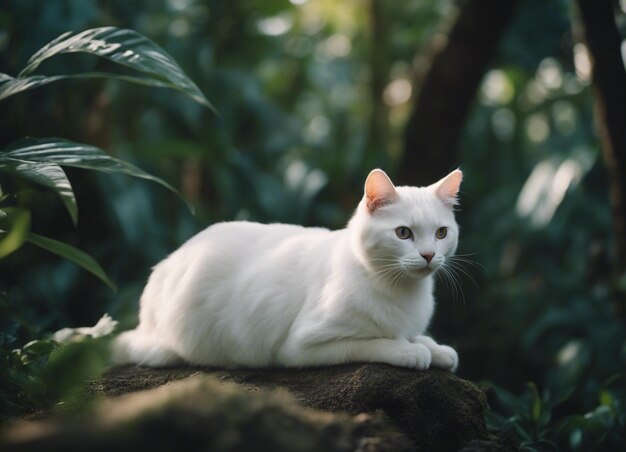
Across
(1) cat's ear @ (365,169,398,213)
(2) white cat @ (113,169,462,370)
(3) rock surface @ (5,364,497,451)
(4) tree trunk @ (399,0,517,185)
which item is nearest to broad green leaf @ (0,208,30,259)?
(3) rock surface @ (5,364,497,451)

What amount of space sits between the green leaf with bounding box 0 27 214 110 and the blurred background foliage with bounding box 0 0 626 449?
1105 mm

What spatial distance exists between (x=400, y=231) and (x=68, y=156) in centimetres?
107

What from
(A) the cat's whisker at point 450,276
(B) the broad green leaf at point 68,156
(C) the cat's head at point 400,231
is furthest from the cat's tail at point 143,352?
(A) the cat's whisker at point 450,276

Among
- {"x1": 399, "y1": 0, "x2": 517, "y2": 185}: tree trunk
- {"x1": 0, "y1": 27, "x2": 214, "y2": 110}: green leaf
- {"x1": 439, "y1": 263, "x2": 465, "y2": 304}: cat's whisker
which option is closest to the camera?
{"x1": 0, "y1": 27, "x2": 214, "y2": 110}: green leaf

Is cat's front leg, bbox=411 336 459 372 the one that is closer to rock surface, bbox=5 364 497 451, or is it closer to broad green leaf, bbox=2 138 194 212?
rock surface, bbox=5 364 497 451

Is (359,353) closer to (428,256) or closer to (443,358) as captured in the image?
(443,358)

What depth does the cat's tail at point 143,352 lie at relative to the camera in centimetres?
229

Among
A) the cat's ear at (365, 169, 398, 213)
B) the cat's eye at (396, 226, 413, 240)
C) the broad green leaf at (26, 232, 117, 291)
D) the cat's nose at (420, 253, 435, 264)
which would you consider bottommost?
the broad green leaf at (26, 232, 117, 291)

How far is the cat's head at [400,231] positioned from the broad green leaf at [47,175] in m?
0.91

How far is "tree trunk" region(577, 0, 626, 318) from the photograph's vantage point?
2984 millimetres

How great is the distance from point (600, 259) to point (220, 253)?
3000 millimetres

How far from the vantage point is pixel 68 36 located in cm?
216

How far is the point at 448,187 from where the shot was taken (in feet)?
7.09

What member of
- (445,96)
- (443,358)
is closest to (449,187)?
(443,358)
